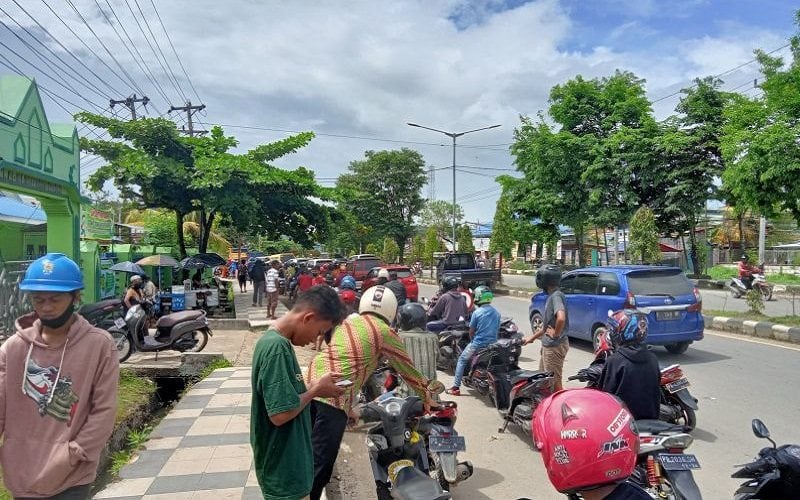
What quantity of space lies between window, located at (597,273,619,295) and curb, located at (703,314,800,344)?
12.9 ft

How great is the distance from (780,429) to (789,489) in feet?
11.5

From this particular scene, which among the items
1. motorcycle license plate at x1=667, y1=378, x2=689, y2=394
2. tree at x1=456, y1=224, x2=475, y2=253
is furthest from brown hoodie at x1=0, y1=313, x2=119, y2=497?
tree at x1=456, y1=224, x2=475, y2=253

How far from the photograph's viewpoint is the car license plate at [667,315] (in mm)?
9039

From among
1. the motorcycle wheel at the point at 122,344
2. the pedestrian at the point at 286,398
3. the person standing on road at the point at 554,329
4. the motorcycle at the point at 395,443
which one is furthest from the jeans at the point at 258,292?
the pedestrian at the point at 286,398

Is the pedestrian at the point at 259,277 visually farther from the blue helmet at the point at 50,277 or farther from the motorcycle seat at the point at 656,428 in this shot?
the blue helmet at the point at 50,277

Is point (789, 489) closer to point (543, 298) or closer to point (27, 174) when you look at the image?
point (543, 298)

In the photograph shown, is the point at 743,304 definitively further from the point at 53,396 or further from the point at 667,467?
the point at 53,396

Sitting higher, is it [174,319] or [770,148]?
[770,148]

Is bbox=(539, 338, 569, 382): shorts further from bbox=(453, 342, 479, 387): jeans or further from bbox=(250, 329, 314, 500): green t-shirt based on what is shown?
bbox=(250, 329, 314, 500): green t-shirt

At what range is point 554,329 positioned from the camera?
235 inches

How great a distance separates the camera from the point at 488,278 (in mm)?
20906

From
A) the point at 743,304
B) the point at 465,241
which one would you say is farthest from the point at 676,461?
the point at 465,241

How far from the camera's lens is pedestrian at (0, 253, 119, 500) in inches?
93.9

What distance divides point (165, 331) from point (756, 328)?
37.2 feet
